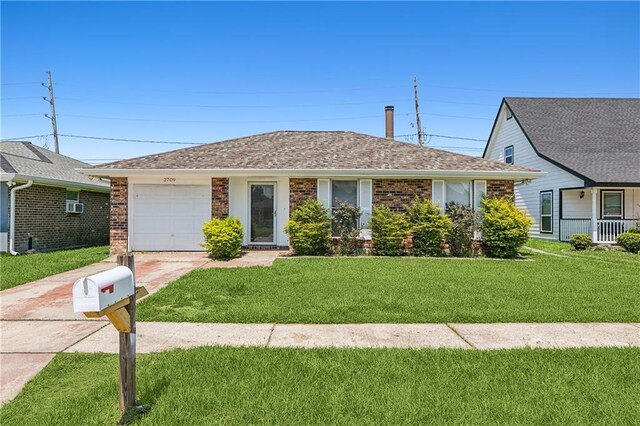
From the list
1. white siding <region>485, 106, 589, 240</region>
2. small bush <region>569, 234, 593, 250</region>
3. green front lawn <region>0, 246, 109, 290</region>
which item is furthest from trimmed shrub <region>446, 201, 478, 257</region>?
green front lawn <region>0, 246, 109, 290</region>

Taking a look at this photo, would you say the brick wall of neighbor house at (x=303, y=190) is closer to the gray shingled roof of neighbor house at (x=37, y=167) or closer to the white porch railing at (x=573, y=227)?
the gray shingled roof of neighbor house at (x=37, y=167)

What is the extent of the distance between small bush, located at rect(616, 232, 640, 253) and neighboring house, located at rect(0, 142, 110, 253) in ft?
64.1

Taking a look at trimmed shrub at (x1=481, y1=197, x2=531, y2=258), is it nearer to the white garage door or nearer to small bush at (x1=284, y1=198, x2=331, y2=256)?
small bush at (x1=284, y1=198, x2=331, y2=256)

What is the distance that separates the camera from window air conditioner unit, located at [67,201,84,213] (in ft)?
48.7

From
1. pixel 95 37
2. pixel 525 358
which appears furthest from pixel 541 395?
pixel 95 37

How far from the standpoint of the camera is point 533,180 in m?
18.2

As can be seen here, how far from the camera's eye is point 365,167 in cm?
1234

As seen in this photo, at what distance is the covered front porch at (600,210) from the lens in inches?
598

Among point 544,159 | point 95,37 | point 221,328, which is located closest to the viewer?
point 221,328

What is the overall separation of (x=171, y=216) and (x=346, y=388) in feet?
34.8

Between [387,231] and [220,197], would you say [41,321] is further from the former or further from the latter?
[387,231]

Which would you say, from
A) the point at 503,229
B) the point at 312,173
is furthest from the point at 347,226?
the point at 503,229

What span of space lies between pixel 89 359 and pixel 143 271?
556 centimetres

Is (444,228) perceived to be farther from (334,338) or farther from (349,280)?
(334,338)
